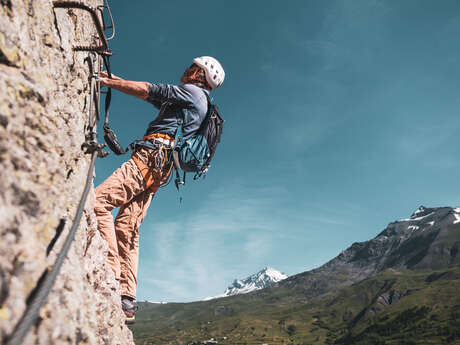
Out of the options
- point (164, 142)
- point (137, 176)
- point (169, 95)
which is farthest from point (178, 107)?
point (137, 176)

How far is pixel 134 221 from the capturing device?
6723 millimetres

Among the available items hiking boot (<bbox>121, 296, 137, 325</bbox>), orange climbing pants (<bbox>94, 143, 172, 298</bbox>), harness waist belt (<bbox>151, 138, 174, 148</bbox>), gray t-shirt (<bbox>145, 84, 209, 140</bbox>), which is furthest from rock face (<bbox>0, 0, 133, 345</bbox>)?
gray t-shirt (<bbox>145, 84, 209, 140</bbox>)

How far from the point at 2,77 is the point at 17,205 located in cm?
123

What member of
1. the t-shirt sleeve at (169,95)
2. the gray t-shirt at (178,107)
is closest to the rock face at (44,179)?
the t-shirt sleeve at (169,95)

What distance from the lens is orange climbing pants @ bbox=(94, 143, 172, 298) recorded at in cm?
602

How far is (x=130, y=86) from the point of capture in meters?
6.11

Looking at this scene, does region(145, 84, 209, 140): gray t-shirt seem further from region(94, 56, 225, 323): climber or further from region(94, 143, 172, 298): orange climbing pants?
region(94, 143, 172, 298): orange climbing pants

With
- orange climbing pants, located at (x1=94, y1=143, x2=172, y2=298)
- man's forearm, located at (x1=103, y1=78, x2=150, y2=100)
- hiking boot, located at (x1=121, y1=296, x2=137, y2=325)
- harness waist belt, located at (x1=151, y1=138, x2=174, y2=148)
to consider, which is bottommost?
hiking boot, located at (x1=121, y1=296, x2=137, y2=325)

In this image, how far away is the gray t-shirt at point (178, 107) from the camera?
6555 millimetres

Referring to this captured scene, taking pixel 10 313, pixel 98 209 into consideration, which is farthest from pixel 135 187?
pixel 10 313

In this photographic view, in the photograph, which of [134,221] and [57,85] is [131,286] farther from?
[57,85]

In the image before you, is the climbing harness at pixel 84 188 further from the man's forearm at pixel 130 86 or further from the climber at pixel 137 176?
the climber at pixel 137 176

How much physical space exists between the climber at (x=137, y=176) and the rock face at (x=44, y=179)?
30.6 inches

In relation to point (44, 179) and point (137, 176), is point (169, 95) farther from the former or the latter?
point (44, 179)
